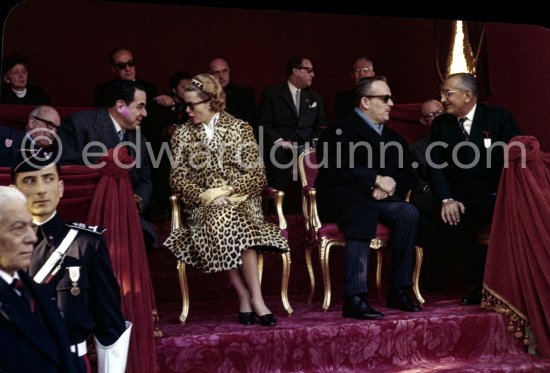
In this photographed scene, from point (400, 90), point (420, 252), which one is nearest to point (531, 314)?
point (420, 252)

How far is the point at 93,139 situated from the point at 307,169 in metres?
1.51

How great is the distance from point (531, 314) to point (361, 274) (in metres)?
0.97

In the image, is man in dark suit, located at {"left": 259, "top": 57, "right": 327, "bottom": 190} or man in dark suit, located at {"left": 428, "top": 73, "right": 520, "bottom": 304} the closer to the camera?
man in dark suit, located at {"left": 428, "top": 73, "right": 520, "bottom": 304}

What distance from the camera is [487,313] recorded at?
5.22 metres

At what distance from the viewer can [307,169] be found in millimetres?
6094

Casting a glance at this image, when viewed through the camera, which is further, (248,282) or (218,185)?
(218,185)

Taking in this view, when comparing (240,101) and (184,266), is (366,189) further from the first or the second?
(240,101)

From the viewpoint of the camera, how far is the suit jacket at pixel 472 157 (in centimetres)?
577

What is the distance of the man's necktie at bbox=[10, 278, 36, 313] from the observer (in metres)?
2.83

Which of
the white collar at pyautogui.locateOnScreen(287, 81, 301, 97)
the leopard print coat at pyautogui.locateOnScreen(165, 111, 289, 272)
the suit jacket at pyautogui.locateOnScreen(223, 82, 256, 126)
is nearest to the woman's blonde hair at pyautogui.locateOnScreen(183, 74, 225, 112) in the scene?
the leopard print coat at pyautogui.locateOnScreen(165, 111, 289, 272)

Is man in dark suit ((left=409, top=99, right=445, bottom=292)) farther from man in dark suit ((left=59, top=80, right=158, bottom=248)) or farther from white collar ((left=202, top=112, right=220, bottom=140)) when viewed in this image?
man in dark suit ((left=59, top=80, right=158, bottom=248))

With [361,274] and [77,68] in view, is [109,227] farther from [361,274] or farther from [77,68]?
[77,68]

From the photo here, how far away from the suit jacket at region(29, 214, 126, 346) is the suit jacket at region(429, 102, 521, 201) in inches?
108

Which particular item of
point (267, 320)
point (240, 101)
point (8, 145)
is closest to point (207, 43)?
point (240, 101)
